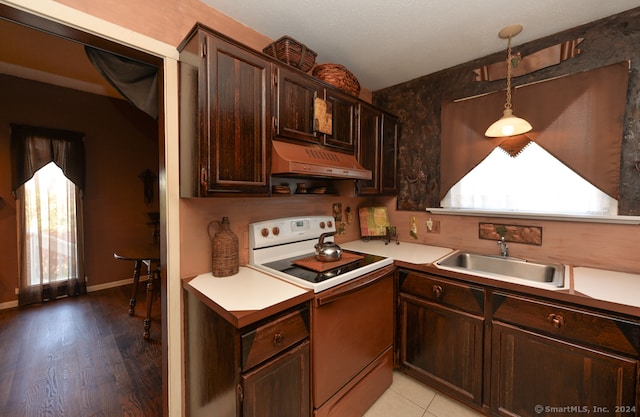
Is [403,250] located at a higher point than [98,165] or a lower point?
lower

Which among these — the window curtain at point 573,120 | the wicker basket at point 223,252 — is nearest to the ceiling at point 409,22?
the window curtain at point 573,120

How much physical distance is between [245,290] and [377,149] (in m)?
1.60

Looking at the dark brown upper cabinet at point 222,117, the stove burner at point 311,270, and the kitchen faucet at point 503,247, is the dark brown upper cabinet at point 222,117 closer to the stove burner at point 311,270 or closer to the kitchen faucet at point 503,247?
the stove burner at point 311,270

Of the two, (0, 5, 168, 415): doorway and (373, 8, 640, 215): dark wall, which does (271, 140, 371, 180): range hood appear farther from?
(373, 8, 640, 215): dark wall

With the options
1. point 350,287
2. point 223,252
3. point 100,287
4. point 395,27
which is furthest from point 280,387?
point 100,287

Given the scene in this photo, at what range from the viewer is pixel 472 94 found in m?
2.05

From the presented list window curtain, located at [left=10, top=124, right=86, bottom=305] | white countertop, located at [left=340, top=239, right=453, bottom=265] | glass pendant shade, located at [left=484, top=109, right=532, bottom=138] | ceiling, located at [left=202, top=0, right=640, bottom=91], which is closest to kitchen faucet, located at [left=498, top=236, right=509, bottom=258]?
white countertop, located at [left=340, top=239, right=453, bottom=265]

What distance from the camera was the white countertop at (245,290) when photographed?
1.05 m

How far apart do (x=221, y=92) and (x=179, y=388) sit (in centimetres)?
160

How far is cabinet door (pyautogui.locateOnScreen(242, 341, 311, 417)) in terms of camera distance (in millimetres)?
993

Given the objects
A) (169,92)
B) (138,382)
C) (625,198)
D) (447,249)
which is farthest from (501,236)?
(138,382)

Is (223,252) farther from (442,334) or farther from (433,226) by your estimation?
(433,226)

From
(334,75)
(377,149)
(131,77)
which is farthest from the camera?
(377,149)

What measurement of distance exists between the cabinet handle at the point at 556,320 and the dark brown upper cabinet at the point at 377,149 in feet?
4.32
